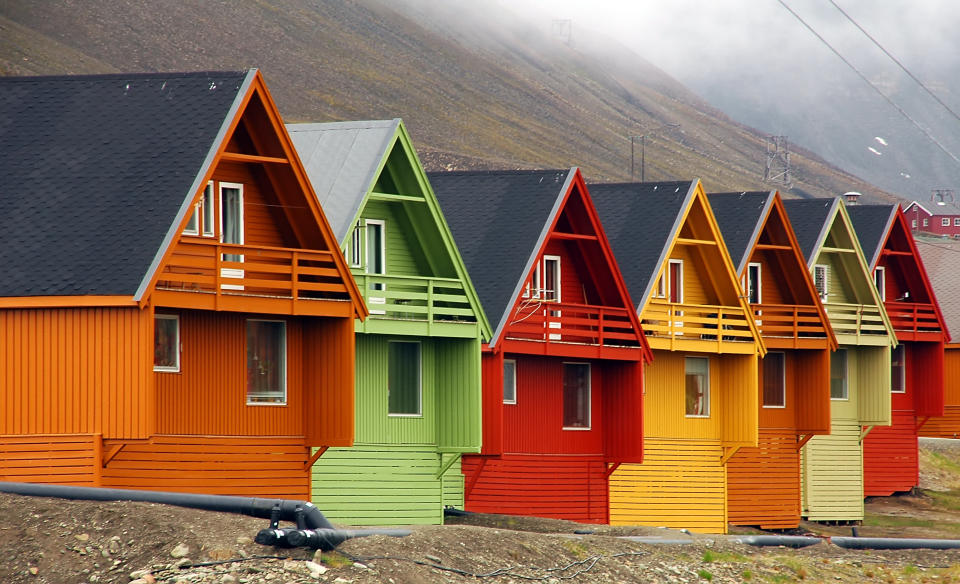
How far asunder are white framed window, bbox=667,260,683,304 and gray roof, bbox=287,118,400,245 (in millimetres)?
11595

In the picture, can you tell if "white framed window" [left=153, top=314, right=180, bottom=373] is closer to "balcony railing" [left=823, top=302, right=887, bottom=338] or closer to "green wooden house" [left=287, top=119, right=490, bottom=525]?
"green wooden house" [left=287, top=119, right=490, bottom=525]

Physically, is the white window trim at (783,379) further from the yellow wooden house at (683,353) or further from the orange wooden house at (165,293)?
the orange wooden house at (165,293)

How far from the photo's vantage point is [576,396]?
42.4 m

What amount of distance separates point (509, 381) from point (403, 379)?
14.0 ft

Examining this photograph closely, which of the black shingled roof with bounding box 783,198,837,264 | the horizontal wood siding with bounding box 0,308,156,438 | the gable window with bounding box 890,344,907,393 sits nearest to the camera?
the horizontal wood siding with bounding box 0,308,156,438

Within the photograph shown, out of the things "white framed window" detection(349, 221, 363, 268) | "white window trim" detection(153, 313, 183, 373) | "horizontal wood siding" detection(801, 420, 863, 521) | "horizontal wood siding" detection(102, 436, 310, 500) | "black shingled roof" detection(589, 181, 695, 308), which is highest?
"black shingled roof" detection(589, 181, 695, 308)

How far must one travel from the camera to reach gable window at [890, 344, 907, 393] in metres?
58.9

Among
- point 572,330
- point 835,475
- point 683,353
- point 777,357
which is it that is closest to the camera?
point 572,330

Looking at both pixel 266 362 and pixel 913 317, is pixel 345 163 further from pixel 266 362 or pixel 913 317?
pixel 913 317

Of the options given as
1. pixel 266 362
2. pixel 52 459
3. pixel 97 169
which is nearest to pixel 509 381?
pixel 266 362

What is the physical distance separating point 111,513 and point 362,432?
11.4 metres

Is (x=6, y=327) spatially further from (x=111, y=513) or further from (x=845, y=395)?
(x=845, y=395)

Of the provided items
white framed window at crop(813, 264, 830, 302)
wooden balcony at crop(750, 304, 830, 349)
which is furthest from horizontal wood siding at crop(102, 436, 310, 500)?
white framed window at crop(813, 264, 830, 302)

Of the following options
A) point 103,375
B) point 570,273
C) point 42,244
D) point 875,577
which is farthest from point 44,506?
point 570,273
